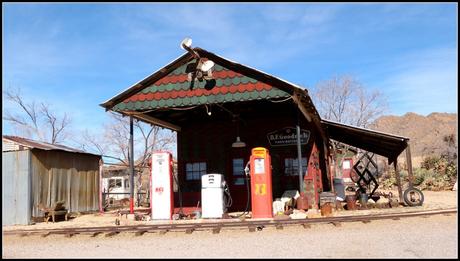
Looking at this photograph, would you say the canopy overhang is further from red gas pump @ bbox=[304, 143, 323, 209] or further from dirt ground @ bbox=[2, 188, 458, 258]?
dirt ground @ bbox=[2, 188, 458, 258]

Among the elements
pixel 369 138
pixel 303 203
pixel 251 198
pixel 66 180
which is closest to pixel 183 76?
pixel 251 198

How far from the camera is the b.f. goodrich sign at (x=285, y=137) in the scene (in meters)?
17.4

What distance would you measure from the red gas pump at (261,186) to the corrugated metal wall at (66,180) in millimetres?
8498

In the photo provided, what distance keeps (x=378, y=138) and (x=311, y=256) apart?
11636 mm

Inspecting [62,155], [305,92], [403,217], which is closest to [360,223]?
[403,217]

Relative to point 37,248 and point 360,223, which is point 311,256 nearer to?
point 360,223

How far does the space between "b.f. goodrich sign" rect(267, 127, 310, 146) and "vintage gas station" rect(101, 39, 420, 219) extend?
0.12 feet

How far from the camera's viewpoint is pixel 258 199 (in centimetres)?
1352

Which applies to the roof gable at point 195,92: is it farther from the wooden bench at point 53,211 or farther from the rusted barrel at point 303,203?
the wooden bench at point 53,211

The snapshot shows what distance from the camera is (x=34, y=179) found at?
1720cm

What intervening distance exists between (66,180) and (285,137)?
29.8 feet

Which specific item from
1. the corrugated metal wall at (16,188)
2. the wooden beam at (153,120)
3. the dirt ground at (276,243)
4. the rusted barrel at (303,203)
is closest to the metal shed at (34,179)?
the corrugated metal wall at (16,188)

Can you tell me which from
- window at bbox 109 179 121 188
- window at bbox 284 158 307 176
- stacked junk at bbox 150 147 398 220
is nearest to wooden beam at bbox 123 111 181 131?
stacked junk at bbox 150 147 398 220

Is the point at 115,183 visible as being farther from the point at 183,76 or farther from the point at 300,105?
the point at 300,105
